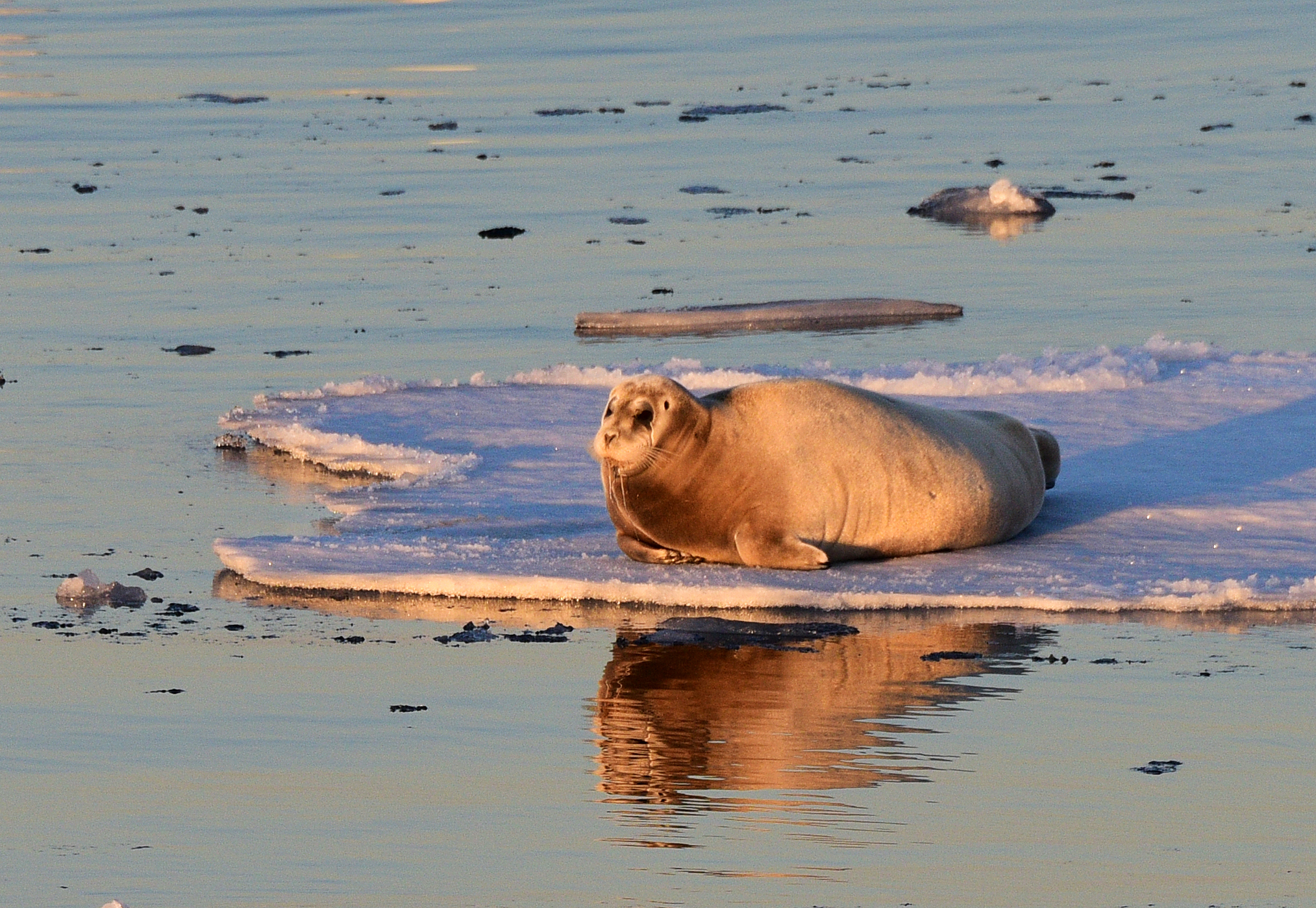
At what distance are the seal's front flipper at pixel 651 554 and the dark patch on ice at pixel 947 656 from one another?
156cm

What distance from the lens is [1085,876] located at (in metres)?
5.68

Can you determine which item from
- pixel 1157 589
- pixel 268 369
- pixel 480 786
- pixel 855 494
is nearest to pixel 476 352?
pixel 268 369

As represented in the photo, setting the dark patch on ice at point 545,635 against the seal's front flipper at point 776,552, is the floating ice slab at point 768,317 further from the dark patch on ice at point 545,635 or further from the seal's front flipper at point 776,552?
the dark patch on ice at point 545,635

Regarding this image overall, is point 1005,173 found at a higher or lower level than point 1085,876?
higher

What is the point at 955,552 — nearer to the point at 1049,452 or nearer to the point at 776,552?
the point at 776,552

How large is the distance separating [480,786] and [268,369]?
759cm

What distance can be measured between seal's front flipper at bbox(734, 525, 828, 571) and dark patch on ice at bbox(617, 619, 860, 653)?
0.71 m

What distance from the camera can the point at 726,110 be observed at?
23.8 meters

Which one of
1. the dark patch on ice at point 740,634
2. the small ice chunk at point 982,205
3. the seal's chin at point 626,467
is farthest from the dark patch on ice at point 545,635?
the small ice chunk at point 982,205

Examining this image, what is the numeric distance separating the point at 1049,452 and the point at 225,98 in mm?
17182

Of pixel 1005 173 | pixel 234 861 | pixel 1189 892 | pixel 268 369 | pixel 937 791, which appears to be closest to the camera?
pixel 1189 892

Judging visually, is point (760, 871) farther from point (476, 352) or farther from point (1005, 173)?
point (1005, 173)

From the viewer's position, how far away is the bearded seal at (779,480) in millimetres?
9258

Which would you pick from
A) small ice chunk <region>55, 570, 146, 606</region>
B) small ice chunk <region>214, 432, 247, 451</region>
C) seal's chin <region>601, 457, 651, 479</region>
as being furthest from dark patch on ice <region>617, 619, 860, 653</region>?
small ice chunk <region>214, 432, 247, 451</region>
